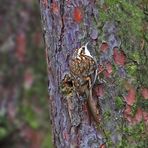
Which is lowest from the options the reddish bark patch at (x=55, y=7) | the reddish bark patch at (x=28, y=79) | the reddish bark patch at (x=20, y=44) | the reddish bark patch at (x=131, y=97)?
the reddish bark patch at (x=28, y=79)

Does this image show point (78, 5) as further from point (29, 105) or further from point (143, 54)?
point (29, 105)

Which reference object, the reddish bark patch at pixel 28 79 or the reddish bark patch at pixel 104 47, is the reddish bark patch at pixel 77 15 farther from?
the reddish bark patch at pixel 28 79

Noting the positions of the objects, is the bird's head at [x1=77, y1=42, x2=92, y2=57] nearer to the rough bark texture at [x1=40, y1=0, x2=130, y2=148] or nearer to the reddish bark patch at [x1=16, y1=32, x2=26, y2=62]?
the rough bark texture at [x1=40, y1=0, x2=130, y2=148]

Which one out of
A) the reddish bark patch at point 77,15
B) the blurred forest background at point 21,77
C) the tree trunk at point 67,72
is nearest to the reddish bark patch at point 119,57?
the tree trunk at point 67,72

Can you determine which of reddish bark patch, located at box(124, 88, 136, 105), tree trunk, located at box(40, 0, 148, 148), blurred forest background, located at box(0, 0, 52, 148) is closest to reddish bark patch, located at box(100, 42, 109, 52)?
tree trunk, located at box(40, 0, 148, 148)

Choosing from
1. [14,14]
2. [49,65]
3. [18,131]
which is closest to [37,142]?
[18,131]

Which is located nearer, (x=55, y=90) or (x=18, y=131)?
(x=55, y=90)

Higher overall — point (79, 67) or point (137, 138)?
point (79, 67)

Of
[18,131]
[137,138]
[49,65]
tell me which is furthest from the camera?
[18,131]
